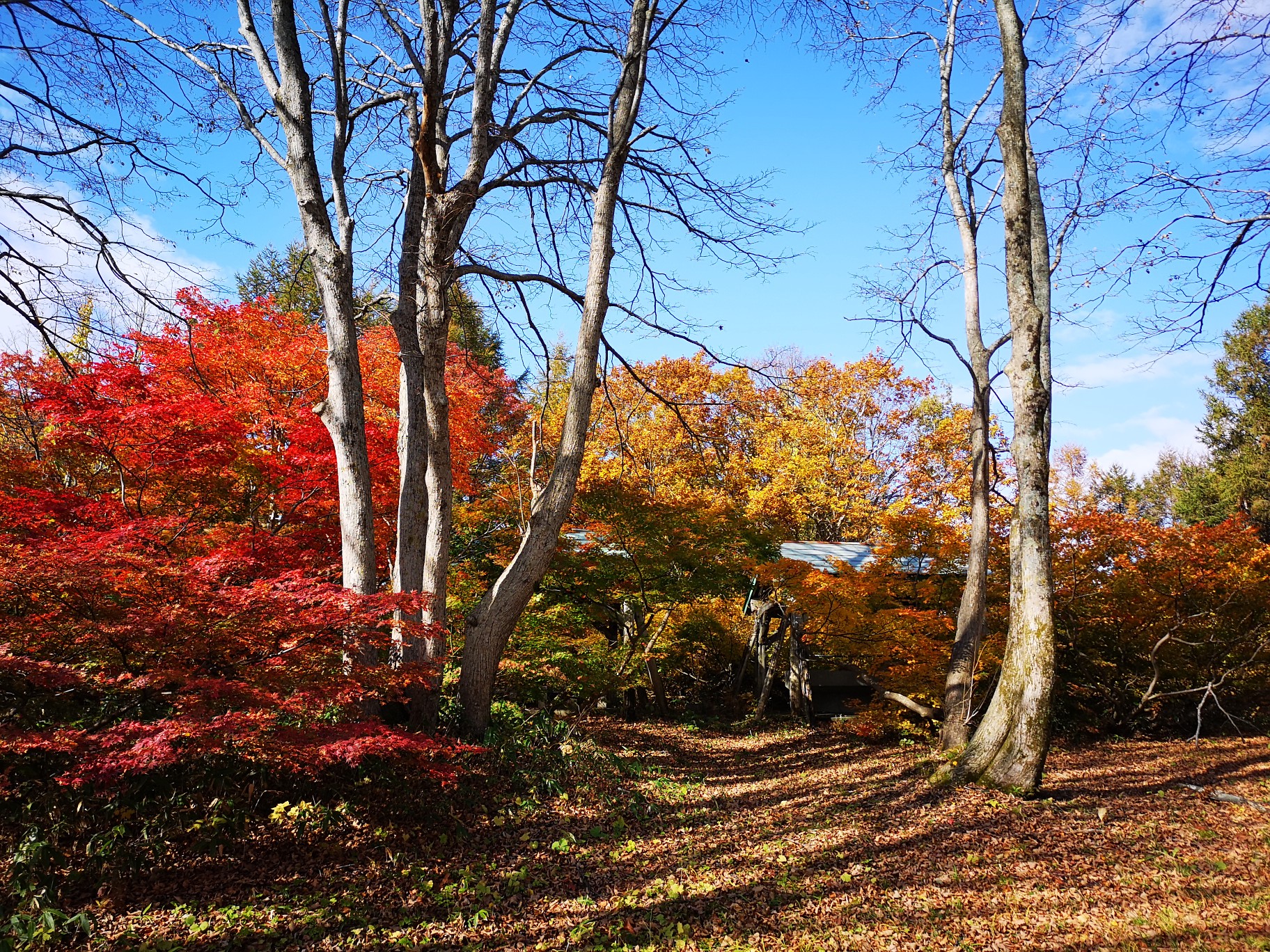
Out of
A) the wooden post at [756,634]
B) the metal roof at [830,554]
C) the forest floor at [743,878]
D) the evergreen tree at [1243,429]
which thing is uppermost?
the evergreen tree at [1243,429]

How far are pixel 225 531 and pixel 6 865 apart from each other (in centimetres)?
370

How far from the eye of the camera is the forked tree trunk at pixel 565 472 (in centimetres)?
649

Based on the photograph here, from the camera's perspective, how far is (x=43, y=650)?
4.32m

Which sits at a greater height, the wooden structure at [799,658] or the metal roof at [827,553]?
the metal roof at [827,553]

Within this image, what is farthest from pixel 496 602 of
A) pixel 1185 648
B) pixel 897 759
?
pixel 1185 648

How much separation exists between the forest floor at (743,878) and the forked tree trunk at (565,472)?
4.09 ft

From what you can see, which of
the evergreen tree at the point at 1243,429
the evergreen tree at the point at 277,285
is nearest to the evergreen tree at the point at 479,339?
the evergreen tree at the point at 277,285

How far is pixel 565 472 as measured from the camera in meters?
6.62

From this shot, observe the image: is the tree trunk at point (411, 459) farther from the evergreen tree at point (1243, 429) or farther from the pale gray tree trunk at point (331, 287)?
the evergreen tree at point (1243, 429)

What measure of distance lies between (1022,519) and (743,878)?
14.4 feet

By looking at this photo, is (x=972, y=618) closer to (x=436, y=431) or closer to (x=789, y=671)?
(x=789, y=671)

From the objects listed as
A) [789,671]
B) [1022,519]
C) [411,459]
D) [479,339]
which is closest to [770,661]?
[789,671]

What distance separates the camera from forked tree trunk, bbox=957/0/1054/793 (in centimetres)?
650

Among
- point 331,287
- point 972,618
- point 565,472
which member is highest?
point 331,287
